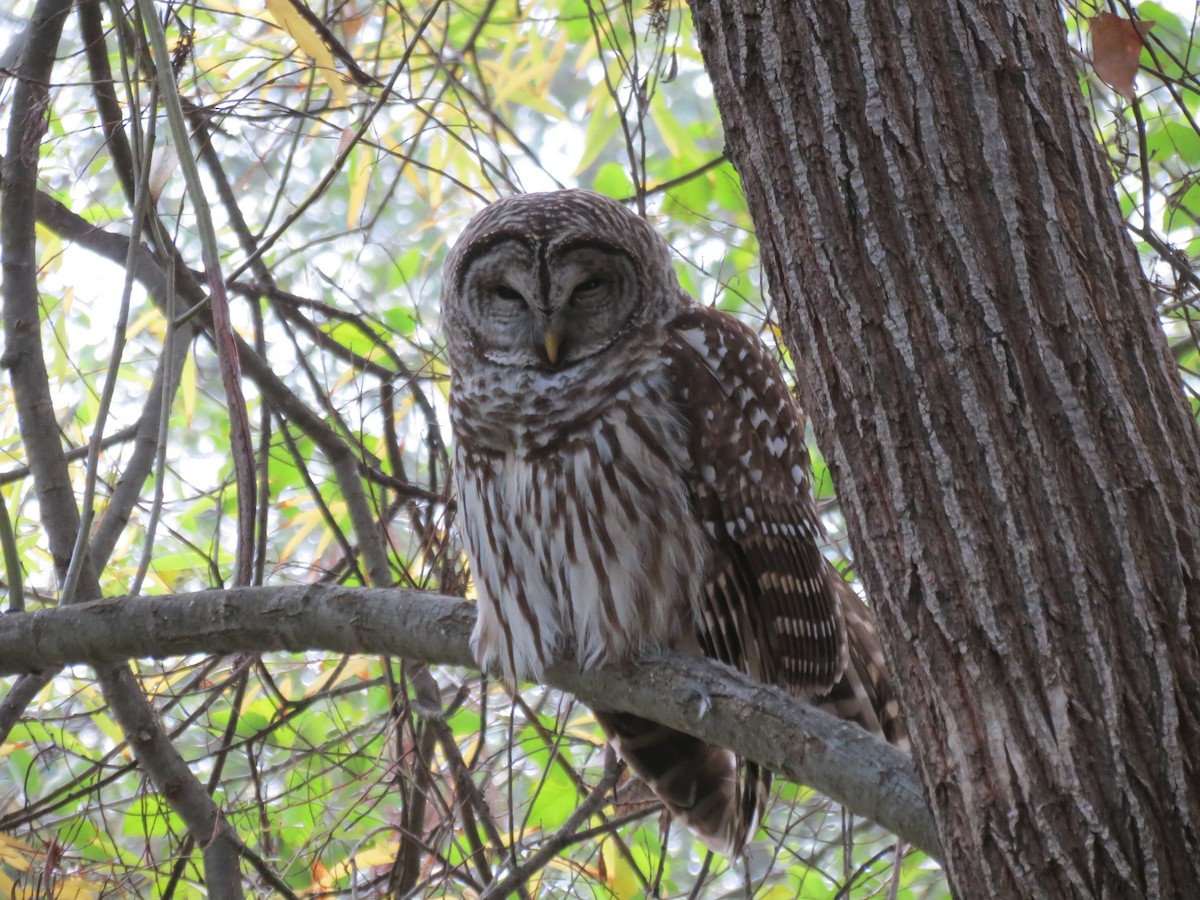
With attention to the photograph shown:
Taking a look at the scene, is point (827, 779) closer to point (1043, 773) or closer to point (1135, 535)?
point (1043, 773)

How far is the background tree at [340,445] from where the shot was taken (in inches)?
63.8

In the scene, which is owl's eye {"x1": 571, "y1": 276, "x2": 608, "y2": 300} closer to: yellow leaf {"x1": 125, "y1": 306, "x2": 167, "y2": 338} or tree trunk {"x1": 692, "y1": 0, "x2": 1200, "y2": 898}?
tree trunk {"x1": 692, "y1": 0, "x2": 1200, "y2": 898}

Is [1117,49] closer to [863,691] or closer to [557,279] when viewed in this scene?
[557,279]

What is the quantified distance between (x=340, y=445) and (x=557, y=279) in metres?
0.68

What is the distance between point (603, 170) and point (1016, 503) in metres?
2.38

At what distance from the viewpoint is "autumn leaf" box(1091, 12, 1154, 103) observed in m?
2.00

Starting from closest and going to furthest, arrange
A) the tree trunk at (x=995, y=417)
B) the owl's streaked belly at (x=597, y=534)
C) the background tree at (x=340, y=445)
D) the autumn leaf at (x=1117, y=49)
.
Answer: the tree trunk at (x=995, y=417), the background tree at (x=340, y=445), the autumn leaf at (x=1117, y=49), the owl's streaked belly at (x=597, y=534)

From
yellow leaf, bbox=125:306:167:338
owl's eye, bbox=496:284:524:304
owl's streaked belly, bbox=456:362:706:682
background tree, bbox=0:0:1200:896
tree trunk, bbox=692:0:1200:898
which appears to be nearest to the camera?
tree trunk, bbox=692:0:1200:898

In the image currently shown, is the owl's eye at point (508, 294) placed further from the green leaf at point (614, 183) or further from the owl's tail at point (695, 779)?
the owl's tail at point (695, 779)

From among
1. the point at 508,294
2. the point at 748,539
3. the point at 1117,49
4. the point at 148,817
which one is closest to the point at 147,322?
the point at 508,294

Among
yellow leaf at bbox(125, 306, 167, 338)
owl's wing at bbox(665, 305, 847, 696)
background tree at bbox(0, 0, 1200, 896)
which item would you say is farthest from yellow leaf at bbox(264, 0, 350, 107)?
yellow leaf at bbox(125, 306, 167, 338)

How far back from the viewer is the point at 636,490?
2676 mm

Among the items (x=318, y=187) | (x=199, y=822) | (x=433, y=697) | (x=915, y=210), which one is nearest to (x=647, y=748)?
(x=433, y=697)

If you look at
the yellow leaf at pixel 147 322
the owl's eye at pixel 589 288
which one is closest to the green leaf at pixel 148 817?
the yellow leaf at pixel 147 322
